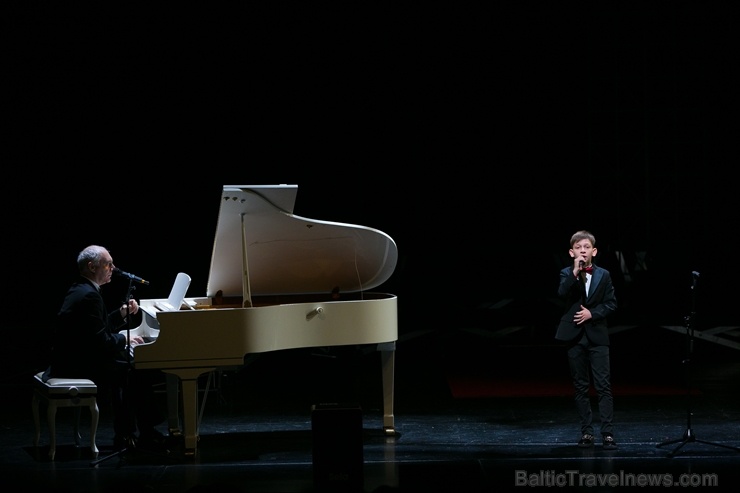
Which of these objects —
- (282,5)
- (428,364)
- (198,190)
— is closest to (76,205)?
(198,190)

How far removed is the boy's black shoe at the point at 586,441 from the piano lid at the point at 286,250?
1.61 metres

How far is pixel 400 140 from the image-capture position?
9.93m

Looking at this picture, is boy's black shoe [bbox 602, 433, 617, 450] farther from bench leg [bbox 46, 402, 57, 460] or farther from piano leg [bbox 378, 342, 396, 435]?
bench leg [bbox 46, 402, 57, 460]

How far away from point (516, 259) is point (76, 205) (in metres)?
4.57

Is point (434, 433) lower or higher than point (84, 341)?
lower

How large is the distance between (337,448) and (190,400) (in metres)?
1.09

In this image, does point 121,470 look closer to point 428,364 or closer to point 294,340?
point 294,340

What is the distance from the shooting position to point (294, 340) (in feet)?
18.1

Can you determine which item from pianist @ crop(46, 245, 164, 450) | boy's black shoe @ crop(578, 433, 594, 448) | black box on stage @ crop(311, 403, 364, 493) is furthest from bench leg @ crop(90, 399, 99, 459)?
boy's black shoe @ crop(578, 433, 594, 448)

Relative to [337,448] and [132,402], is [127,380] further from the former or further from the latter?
[337,448]

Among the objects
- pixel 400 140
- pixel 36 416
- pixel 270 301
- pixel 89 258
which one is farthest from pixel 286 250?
pixel 400 140

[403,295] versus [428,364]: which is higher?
[403,295]

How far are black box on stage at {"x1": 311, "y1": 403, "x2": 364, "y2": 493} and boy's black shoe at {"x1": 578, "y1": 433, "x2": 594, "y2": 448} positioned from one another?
Answer: 1.51m

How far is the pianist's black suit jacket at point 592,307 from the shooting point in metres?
5.47
